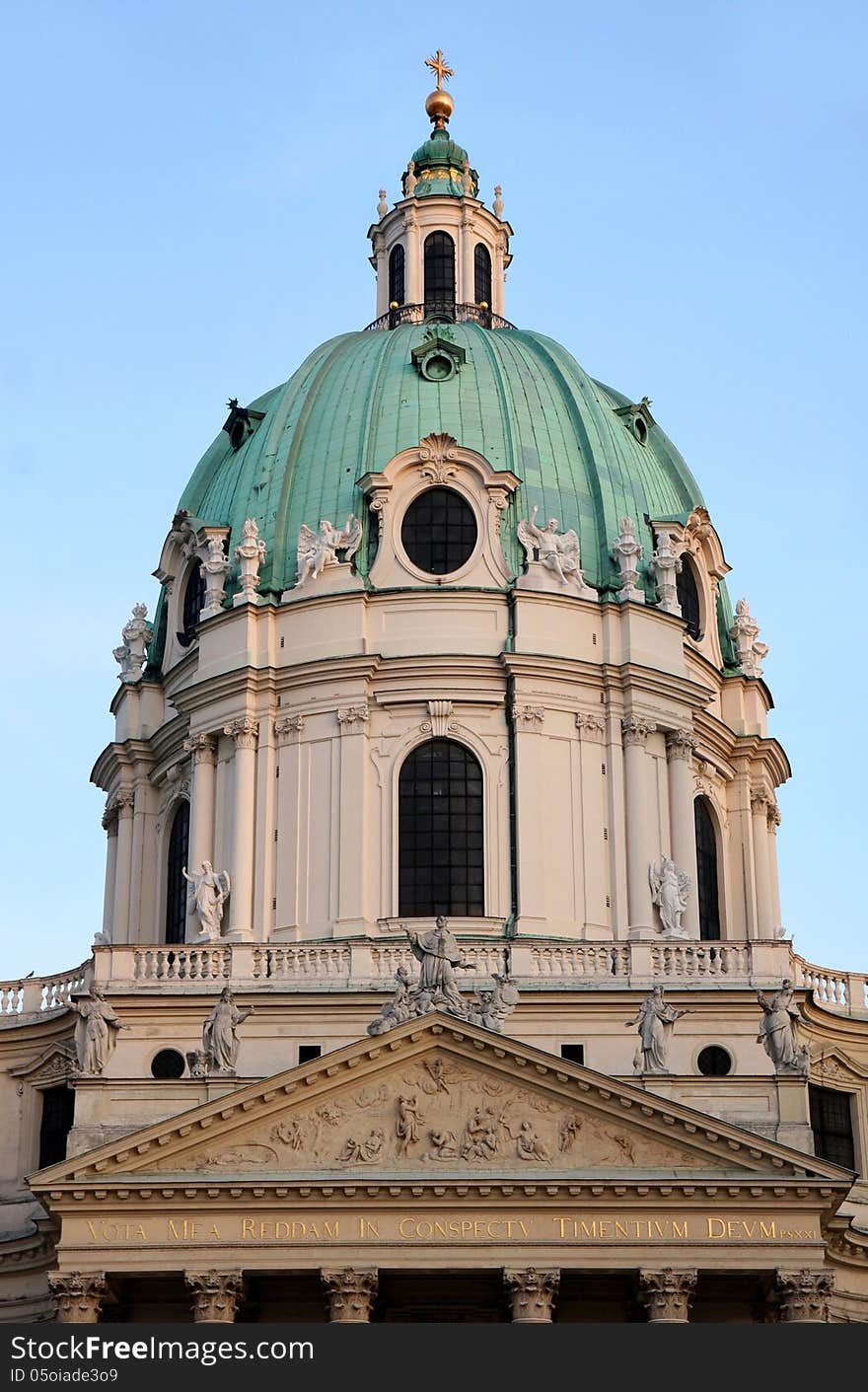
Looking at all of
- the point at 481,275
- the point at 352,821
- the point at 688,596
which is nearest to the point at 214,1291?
the point at 352,821

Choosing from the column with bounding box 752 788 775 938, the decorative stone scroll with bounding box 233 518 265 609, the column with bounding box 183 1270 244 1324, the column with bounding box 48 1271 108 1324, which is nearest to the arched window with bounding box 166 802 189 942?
the decorative stone scroll with bounding box 233 518 265 609

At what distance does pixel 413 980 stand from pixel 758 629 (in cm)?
1800

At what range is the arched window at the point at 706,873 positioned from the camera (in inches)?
2320

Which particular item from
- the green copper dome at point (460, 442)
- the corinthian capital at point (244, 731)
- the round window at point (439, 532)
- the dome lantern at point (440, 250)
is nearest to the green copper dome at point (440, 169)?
the dome lantern at point (440, 250)

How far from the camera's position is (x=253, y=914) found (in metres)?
55.4

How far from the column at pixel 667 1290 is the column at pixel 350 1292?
4.72 meters

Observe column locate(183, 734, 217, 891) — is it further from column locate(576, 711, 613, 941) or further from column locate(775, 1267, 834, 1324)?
column locate(775, 1267, 834, 1324)

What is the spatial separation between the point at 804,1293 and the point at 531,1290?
476 cm

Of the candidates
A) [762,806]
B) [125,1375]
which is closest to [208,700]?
[762,806]

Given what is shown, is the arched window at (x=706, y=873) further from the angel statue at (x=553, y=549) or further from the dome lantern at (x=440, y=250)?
the dome lantern at (x=440, y=250)

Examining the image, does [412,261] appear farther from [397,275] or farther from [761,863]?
[761,863]

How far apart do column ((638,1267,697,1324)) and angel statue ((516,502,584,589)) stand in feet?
61.8

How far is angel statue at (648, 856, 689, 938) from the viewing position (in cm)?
5459

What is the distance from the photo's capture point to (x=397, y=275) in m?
67.4
